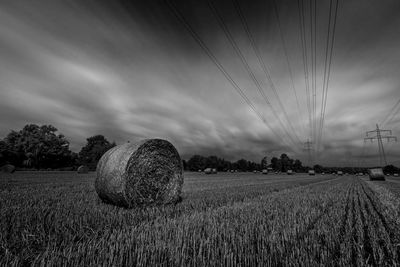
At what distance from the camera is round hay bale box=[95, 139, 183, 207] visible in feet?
21.0

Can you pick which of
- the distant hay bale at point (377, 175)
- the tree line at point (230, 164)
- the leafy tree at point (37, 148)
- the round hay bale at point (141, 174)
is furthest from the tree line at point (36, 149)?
the tree line at point (230, 164)

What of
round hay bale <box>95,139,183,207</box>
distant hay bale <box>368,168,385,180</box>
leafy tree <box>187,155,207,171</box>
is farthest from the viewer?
leafy tree <box>187,155,207,171</box>

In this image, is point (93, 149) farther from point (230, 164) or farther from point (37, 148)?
point (230, 164)

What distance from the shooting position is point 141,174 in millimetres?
7004

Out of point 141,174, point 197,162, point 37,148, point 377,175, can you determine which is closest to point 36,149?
point 37,148

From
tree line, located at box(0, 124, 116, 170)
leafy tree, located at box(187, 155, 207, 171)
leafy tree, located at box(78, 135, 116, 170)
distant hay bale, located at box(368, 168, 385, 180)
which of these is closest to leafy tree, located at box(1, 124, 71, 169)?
tree line, located at box(0, 124, 116, 170)

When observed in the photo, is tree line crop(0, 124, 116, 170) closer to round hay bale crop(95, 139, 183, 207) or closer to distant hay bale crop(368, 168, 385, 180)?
round hay bale crop(95, 139, 183, 207)

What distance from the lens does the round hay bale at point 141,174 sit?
6.41 m

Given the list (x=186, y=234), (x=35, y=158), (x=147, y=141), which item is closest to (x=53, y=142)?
(x=35, y=158)

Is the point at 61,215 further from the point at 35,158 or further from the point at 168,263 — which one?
the point at 35,158

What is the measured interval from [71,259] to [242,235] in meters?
2.26

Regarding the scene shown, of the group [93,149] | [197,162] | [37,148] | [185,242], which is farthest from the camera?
[197,162]

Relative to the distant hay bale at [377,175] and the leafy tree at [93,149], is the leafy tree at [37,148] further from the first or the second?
the distant hay bale at [377,175]

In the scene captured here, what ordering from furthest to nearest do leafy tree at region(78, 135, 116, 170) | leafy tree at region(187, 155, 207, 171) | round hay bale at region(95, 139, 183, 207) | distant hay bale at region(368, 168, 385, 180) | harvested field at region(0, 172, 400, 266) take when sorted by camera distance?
leafy tree at region(187, 155, 207, 171)
leafy tree at region(78, 135, 116, 170)
distant hay bale at region(368, 168, 385, 180)
round hay bale at region(95, 139, 183, 207)
harvested field at region(0, 172, 400, 266)
